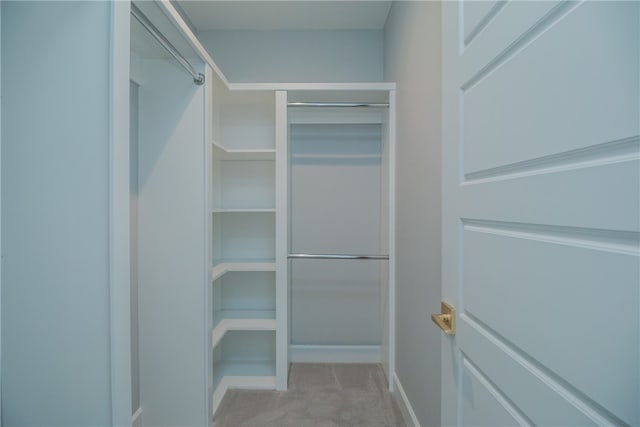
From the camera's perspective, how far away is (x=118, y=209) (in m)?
0.82

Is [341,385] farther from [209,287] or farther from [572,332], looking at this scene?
[572,332]

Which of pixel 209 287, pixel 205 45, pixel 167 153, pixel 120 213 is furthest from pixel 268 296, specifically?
pixel 205 45

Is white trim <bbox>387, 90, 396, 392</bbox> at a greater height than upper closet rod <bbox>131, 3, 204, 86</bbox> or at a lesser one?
lesser

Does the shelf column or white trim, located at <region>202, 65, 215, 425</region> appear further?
the shelf column

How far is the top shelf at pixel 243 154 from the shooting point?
2.09 m

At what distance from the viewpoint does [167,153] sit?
65.7 inches

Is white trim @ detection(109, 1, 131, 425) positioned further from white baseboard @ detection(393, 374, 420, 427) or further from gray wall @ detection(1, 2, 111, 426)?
white baseboard @ detection(393, 374, 420, 427)

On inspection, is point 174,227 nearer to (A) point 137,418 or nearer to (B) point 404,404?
(A) point 137,418

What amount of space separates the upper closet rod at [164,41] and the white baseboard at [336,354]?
2021 mm

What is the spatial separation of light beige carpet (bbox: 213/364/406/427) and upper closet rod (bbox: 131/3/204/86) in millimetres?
1930

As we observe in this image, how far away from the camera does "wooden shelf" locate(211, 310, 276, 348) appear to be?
2.06 m

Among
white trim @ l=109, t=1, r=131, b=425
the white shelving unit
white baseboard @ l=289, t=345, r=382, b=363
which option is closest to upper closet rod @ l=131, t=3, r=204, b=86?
white trim @ l=109, t=1, r=131, b=425

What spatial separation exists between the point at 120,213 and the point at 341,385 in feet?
6.31

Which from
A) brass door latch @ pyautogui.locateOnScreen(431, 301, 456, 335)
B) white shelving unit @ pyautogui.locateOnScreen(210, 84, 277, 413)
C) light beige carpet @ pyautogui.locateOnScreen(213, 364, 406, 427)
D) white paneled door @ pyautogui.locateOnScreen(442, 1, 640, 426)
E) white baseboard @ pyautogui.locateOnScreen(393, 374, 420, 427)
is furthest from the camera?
white shelving unit @ pyautogui.locateOnScreen(210, 84, 277, 413)
